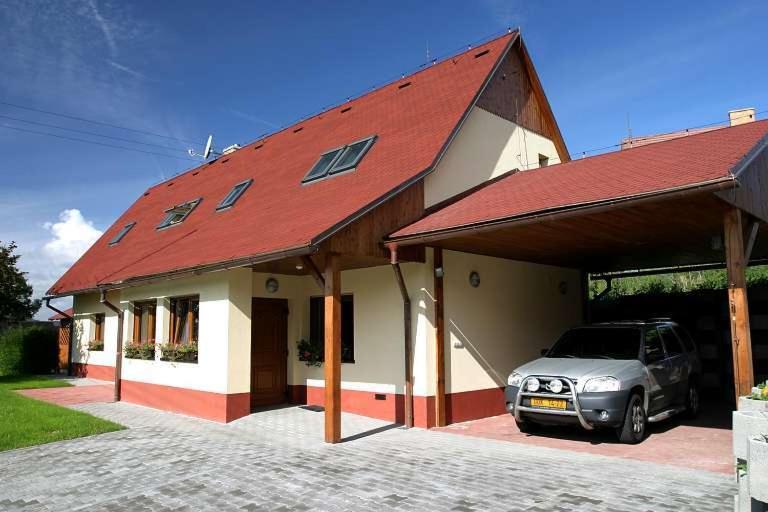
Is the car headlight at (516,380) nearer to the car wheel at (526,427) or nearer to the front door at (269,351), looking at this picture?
the car wheel at (526,427)

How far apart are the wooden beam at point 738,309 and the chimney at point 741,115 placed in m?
7.54

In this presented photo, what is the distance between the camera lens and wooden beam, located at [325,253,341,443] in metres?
8.73

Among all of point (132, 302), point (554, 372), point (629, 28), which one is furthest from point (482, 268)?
point (132, 302)

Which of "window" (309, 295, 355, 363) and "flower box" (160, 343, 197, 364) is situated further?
"flower box" (160, 343, 197, 364)

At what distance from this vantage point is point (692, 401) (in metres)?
10.1

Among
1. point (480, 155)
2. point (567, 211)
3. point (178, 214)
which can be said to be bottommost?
point (567, 211)

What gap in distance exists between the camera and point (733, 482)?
20.2 feet

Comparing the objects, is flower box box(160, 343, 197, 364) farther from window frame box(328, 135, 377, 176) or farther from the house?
window frame box(328, 135, 377, 176)

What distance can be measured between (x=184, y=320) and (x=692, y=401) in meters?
10.2

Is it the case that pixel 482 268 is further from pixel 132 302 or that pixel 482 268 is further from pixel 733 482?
pixel 132 302

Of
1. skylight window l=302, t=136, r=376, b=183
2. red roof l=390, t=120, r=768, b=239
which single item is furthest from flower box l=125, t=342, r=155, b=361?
red roof l=390, t=120, r=768, b=239

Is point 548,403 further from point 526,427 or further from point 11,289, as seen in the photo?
point 11,289

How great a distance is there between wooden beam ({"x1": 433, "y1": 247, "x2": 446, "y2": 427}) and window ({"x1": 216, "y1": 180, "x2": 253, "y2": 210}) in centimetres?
706

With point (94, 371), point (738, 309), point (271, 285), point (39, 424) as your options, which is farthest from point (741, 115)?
point (94, 371)
